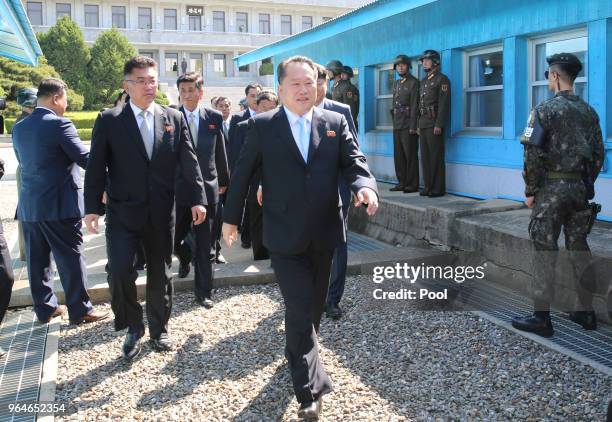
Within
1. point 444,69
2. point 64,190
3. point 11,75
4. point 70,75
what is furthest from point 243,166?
point 70,75

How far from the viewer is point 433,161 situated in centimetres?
942

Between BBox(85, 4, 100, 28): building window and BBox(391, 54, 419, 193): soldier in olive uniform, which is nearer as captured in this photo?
BBox(391, 54, 419, 193): soldier in olive uniform

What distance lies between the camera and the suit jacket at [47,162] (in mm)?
5105

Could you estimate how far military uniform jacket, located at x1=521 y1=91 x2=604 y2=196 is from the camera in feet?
15.6

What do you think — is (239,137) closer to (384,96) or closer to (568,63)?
(568,63)

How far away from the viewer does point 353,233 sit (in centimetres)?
961

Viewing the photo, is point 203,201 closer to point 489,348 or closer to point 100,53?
point 489,348

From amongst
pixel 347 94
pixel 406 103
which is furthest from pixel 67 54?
pixel 406 103

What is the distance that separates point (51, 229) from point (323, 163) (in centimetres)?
271

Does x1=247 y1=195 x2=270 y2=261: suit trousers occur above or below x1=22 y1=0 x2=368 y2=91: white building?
below

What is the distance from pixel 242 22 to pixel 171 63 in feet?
27.3

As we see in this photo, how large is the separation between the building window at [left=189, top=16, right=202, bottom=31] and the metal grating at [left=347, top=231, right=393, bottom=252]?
5705 centimetres

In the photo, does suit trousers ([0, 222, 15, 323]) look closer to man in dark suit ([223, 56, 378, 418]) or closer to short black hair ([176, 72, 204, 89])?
man in dark suit ([223, 56, 378, 418])

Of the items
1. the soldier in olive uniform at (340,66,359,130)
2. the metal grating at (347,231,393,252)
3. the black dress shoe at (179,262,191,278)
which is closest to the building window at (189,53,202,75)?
the soldier in olive uniform at (340,66,359,130)
